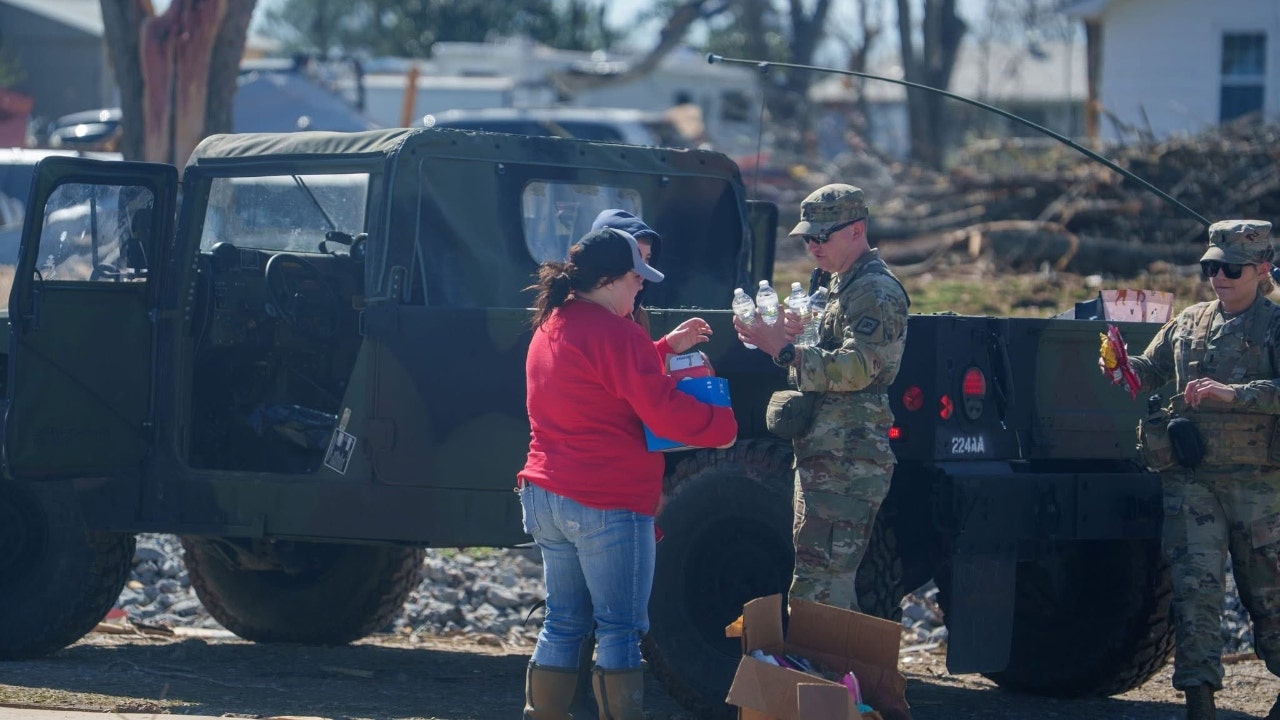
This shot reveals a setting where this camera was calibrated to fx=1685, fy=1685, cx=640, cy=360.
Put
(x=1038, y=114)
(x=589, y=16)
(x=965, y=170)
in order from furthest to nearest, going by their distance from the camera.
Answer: (x=589, y=16)
(x=1038, y=114)
(x=965, y=170)

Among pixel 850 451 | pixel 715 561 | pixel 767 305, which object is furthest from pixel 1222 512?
pixel 767 305

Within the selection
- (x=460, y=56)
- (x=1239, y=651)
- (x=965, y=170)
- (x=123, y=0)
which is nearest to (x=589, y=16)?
(x=460, y=56)

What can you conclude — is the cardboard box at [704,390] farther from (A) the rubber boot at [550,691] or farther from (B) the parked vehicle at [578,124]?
(B) the parked vehicle at [578,124]

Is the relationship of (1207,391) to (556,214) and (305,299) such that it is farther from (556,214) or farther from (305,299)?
(305,299)

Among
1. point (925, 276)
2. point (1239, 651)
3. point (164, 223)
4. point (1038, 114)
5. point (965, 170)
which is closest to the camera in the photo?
point (164, 223)

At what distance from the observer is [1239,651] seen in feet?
26.3

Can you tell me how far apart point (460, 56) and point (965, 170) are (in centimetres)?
2371

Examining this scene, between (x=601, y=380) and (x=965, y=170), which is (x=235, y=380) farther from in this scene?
(x=965, y=170)

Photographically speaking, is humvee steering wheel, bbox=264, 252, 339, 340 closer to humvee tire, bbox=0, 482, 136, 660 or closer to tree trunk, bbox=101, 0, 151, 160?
humvee tire, bbox=0, 482, 136, 660

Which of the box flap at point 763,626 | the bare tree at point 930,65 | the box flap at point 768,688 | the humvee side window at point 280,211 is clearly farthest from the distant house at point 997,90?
the box flap at point 768,688

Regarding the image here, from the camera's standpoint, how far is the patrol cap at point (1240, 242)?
571 cm

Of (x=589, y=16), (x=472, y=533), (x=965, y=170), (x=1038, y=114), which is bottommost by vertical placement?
(x=472, y=533)

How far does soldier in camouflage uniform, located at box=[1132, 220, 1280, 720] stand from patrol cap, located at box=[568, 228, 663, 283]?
2029mm

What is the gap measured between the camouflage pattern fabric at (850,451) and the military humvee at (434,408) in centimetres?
36
